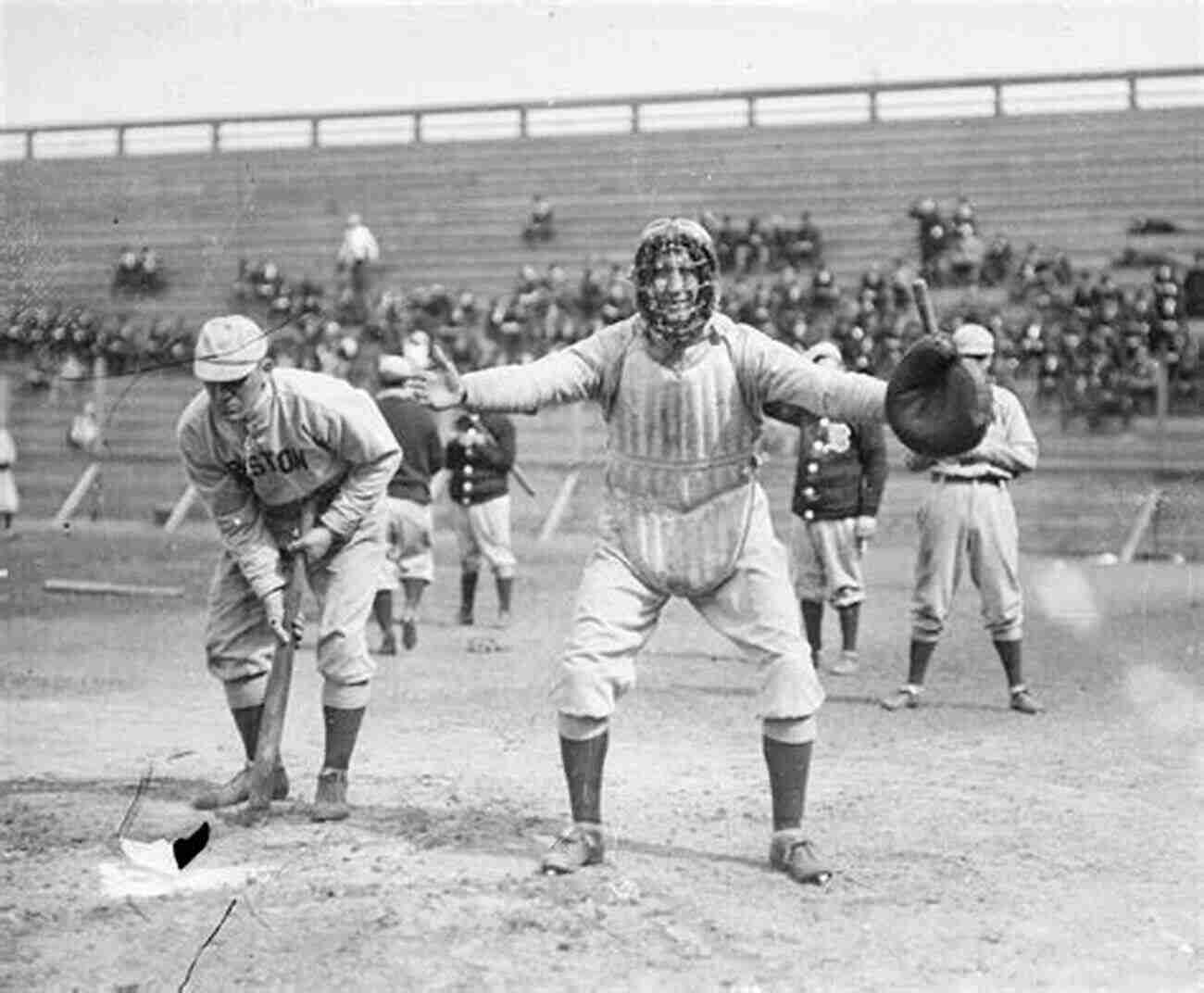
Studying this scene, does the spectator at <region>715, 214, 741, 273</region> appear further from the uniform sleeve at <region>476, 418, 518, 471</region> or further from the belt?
the belt

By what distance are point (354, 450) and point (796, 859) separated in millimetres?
2353

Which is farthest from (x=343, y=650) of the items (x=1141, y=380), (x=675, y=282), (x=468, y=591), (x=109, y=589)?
(x=1141, y=380)

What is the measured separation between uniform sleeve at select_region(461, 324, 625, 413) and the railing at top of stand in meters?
24.8

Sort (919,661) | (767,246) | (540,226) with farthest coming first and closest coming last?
1. (540,226)
2. (767,246)
3. (919,661)

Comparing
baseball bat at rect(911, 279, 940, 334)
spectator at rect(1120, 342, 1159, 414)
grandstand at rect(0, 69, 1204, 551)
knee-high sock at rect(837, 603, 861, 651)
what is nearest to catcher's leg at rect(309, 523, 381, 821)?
baseball bat at rect(911, 279, 940, 334)

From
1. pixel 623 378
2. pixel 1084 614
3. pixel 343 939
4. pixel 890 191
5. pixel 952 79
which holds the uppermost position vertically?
pixel 952 79

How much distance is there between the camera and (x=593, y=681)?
5500 mm

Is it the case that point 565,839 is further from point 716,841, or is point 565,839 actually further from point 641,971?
point 641,971

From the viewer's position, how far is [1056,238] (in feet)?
81.7

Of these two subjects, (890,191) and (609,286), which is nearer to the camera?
(609,286)

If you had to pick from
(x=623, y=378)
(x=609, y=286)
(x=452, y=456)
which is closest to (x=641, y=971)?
(x=623, y=378)

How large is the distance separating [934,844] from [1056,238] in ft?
67.6

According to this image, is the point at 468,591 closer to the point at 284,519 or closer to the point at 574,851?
the point at 284,519

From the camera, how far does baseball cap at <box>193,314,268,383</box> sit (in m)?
6.02
